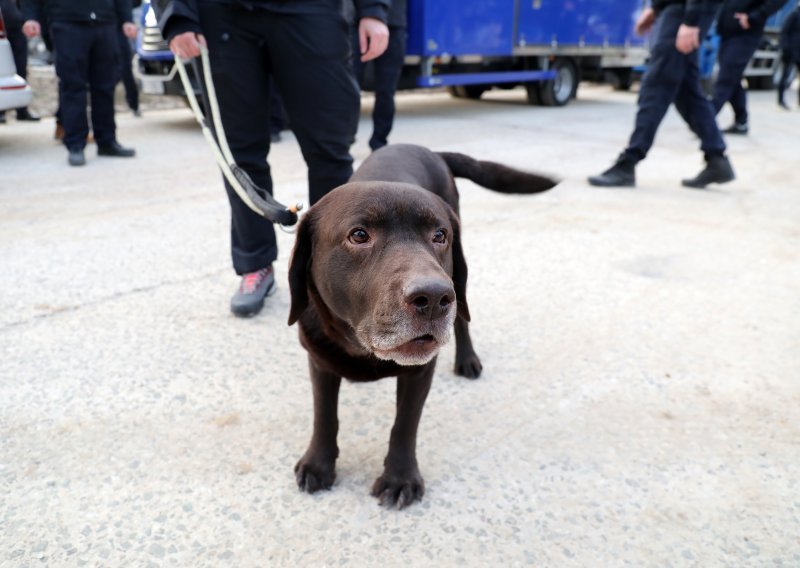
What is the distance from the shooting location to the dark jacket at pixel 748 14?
6.38m

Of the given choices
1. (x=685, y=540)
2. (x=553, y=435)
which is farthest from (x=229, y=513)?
(x=685, y=540)

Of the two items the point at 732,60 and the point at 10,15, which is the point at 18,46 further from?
the point at 732,60

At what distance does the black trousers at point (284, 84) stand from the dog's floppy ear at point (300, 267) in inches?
43.9

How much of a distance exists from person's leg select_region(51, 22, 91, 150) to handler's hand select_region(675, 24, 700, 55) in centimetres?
510

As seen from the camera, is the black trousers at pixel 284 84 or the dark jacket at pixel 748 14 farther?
the dark jacket at pixel 748 14

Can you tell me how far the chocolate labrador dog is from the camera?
1457 millimetres

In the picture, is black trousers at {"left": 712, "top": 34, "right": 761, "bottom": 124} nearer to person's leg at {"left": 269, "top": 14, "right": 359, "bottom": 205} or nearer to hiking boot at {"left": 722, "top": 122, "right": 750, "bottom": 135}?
hiking boot at {"left": 722, "top": 122, "right": 750, "bottom": 135}

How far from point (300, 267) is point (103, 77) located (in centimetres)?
536

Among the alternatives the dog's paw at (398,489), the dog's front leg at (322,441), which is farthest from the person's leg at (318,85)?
the dog's paw at (398,489)

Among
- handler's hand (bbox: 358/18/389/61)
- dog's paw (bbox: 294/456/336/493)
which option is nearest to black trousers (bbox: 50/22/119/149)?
handler's hand (bbox: 358/18/389/61)

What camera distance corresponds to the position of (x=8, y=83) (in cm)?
609

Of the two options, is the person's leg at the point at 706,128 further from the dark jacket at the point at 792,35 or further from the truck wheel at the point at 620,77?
the truck wheel at the point at 620,77

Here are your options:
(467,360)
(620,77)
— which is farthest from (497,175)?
(620,77)

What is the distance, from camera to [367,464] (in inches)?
78.3
